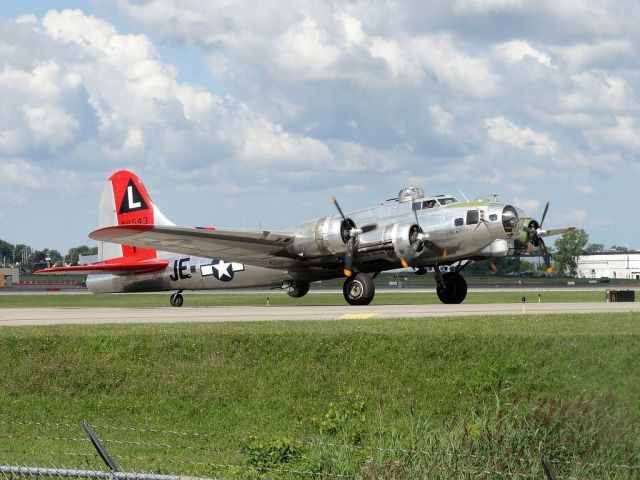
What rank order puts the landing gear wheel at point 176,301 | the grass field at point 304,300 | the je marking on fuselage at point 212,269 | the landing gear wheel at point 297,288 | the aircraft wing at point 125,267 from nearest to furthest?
the landing gear wheel at point 297,288
the je marking on fuselage at point 212,269
the aircraft wing at point 125,267
the landing gear wheel at point 176,301
the grass field at point 304,300

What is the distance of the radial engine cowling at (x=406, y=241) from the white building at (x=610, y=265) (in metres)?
150

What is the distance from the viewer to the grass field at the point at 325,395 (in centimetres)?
1216

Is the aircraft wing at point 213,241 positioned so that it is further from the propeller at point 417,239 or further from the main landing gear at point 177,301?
the main landing gear at point 177,301

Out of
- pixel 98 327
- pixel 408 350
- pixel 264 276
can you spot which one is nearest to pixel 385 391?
pixel 408 350

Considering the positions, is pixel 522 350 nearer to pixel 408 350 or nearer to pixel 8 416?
pixel 408 350

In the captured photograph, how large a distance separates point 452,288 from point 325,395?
21684mm

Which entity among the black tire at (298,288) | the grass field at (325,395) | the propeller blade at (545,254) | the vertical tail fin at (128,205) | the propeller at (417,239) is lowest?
the grass field at (325,395)

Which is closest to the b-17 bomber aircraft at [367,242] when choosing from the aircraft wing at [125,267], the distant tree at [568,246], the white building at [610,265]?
the aircraft wing at [125,267]

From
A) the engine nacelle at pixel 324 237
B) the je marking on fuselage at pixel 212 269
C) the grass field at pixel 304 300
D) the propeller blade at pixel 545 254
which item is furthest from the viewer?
the grass field at pixel 304 300

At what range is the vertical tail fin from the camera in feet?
149

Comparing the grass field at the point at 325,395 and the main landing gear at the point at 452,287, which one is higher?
the main landing gear at the point at 452,287

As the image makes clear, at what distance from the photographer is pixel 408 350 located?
64.5 feet

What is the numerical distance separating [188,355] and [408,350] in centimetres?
494

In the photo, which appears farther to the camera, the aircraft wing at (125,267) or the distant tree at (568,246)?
the distant tree at (568,246)
